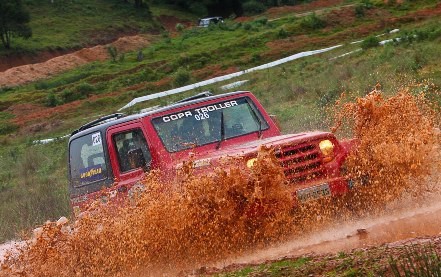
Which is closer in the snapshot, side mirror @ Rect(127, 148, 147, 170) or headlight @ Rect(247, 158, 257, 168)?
headlight @ Rect(247, 158, 257, 168)

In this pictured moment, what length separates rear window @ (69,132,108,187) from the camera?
9.54 m

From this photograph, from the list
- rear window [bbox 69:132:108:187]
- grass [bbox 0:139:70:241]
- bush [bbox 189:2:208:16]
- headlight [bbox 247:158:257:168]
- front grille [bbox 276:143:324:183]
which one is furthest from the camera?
bush [bbox 189:2:208:16]

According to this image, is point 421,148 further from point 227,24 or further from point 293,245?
point 227,24

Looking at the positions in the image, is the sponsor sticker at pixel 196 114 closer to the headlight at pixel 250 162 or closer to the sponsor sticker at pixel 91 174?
the sponsor sticker at pixel 91 174

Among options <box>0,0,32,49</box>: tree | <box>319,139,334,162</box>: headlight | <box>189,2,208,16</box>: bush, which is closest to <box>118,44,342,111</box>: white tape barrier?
<box>319,139,334,162</box>: headlight

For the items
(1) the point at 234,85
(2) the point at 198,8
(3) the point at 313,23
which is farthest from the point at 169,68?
(2) the point at 198,8

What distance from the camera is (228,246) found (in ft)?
25.4

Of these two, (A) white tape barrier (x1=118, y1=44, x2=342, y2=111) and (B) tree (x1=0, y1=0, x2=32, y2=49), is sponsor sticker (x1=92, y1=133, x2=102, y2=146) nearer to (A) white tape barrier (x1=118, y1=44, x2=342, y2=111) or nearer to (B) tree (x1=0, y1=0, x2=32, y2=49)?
(A) white tape barrier (x1=118, y1=44, x2=342, y2=111)

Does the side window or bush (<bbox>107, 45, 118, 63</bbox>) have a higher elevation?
the side window

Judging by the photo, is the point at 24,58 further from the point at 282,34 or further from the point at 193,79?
the point at 193,79

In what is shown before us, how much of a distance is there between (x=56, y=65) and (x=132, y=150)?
4591cm

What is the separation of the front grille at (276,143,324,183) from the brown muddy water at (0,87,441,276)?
272 millimetres

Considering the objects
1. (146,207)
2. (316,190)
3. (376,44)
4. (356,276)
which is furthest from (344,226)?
(376,44)

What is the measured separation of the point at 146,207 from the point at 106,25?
203 ft
